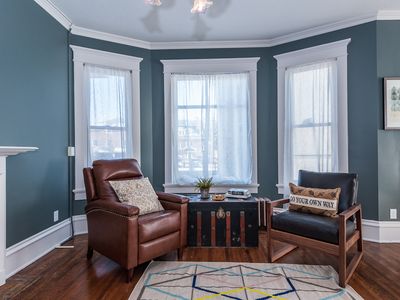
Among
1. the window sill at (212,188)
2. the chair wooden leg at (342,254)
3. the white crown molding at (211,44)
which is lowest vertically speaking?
the chair wooden leg at (342,254)

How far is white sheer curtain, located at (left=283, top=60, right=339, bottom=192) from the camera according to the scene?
10.3ft

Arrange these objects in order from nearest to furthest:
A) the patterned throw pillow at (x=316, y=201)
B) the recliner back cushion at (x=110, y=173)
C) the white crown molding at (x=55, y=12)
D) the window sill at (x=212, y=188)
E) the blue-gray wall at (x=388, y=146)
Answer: the patterned throw pillow at (x=316, y=201), the recliner back cushion at (x=110, y=173), the white crown molding at (x=55, y=12), the blue-gray wall at (x=388, y=146), the window sill at (x=212, y=188)

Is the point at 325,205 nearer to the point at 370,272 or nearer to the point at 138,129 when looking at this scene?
the point at 370,272

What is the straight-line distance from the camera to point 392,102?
288 centimetres

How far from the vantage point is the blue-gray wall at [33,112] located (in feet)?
7.30

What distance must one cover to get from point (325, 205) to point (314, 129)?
1.23m

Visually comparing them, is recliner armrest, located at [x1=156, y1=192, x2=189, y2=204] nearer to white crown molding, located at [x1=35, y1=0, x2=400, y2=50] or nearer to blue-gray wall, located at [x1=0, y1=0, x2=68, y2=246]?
blue-gray wall, located at [x1=0, y1=0, x2=68, y2=246]

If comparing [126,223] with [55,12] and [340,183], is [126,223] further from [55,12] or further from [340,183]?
[55,12]

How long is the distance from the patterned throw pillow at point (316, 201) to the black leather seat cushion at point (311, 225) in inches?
3.1

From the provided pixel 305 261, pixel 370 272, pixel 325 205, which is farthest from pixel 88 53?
→ pixel 370 272

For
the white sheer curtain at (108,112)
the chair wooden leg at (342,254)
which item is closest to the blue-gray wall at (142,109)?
the white sheer curtain at (108,112)

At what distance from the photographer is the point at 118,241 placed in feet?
6.88

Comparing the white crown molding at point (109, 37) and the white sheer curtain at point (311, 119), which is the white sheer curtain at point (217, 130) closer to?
the white sheer curtain at point (311, 119)

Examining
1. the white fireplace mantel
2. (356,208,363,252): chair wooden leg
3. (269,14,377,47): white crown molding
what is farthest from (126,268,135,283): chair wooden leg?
(269,14,377,47): white crown molding
